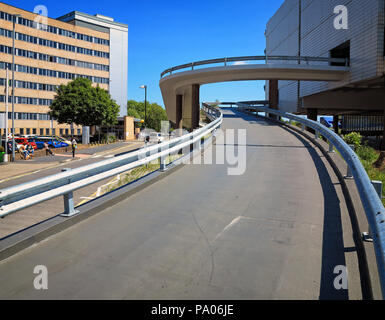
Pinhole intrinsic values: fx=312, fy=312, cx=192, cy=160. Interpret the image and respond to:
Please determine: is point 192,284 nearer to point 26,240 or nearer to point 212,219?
point 212,219

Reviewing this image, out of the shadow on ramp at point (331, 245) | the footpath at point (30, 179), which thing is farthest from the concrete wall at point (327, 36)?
the footpath at point (30, 179)

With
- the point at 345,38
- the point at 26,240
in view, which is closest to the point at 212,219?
the point at 26,240

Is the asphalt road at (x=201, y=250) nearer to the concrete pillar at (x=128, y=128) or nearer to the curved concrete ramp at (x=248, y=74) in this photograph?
the curved concrete ramp at (x=248, y=74)

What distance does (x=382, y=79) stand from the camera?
78.5 feet

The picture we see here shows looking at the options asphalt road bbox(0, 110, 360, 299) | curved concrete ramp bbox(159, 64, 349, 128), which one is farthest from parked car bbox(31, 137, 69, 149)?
asphalt road bbox(0, 110, 360, 299)

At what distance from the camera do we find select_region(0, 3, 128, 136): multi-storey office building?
204ft

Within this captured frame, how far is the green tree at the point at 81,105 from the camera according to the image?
158 feet

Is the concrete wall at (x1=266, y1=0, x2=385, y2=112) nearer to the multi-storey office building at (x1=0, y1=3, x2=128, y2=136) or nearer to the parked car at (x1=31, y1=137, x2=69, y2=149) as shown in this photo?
the parked car at (x1=31, y1=137, x2=69, y2=149)

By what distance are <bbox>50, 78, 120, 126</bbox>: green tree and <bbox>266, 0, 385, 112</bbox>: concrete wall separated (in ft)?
91.1

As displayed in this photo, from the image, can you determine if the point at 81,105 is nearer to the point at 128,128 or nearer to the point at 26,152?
the point at 128,128

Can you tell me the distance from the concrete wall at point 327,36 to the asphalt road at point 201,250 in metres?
20.7

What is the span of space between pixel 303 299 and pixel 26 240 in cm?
326
